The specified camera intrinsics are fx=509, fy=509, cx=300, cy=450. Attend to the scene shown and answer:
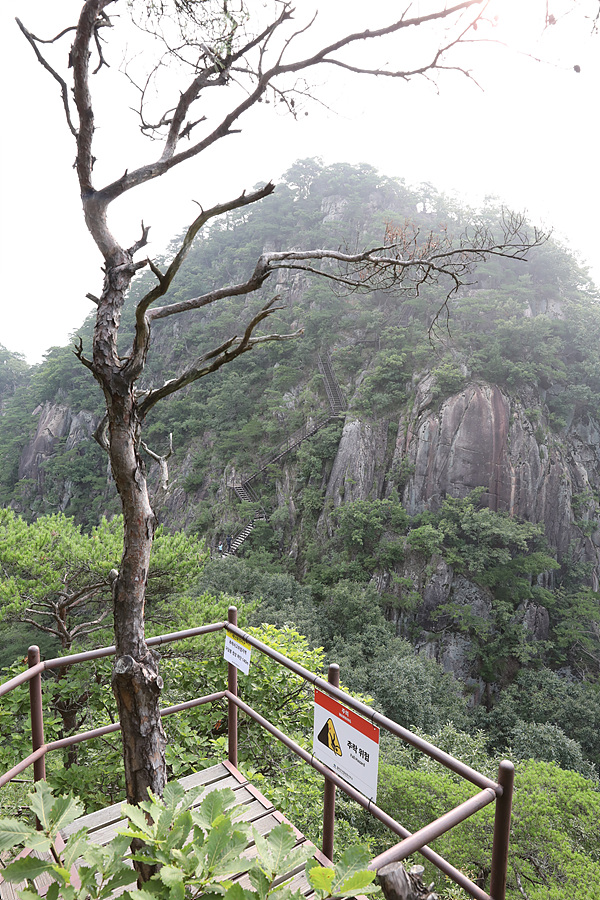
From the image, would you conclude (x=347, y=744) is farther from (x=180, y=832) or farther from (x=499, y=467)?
(x=499, y=467)

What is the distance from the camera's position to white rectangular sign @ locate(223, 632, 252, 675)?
2.16 m

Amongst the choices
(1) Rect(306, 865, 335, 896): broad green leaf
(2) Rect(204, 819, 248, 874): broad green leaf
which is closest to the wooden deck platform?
(2) Rect(204, 819, 248, 874): broad green leaf

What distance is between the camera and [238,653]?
221 cm

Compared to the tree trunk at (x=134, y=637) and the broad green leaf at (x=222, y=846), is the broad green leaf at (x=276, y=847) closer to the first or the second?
the broad green leaf at (x=222, y=846)

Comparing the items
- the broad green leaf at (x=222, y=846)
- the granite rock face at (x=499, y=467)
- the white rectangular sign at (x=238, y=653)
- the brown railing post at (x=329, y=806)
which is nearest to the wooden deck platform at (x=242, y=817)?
the brown railing post at (x=329, y=806)

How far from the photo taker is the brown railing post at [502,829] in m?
1.15

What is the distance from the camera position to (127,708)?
1781 mm

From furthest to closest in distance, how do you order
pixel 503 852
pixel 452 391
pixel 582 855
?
pixel 452 391 → pixel 582 855 → pixel 503 852

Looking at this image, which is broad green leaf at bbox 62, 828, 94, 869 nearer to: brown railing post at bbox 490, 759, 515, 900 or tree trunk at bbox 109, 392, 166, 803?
tree trunk at bbox 109, 392, 166, 803

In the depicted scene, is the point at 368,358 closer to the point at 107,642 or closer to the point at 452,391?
the point at 452,391

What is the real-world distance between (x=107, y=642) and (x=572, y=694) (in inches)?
448

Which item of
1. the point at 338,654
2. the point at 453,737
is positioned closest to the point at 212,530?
the point at 338,654

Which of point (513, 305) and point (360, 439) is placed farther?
point (513, 305)

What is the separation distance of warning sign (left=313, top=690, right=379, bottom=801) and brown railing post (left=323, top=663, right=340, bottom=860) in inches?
2.5
